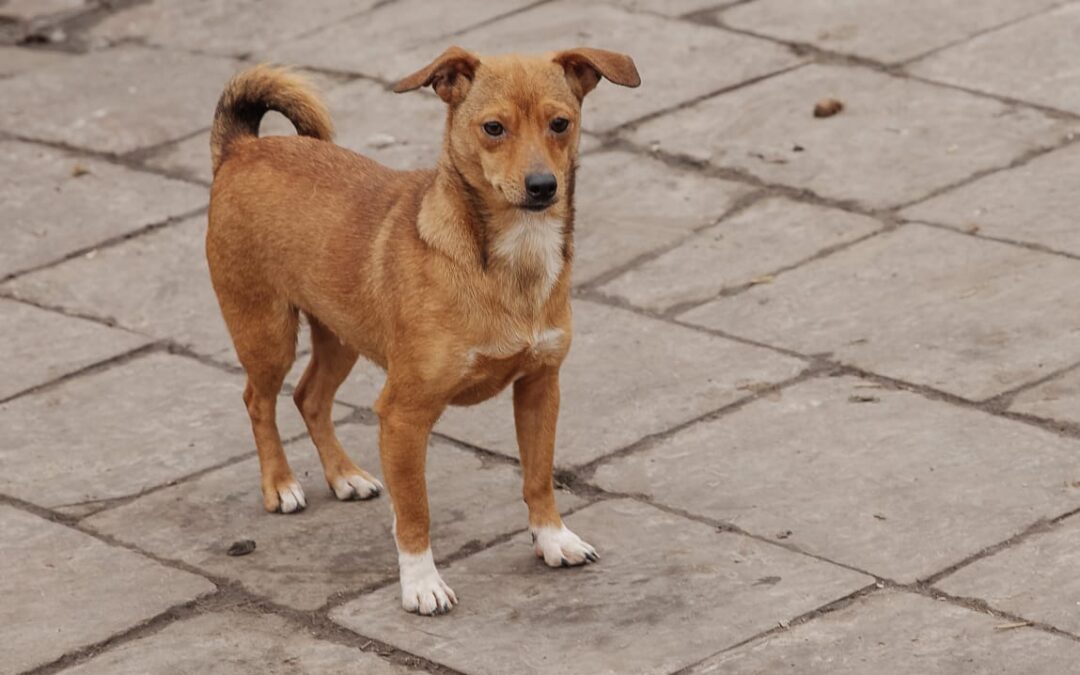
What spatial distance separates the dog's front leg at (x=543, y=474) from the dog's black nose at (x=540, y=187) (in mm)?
731

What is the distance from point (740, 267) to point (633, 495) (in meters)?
1.79

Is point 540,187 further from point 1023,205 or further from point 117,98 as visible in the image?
point 117,98

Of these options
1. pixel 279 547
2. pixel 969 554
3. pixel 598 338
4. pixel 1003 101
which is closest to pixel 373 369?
pixel 598 338

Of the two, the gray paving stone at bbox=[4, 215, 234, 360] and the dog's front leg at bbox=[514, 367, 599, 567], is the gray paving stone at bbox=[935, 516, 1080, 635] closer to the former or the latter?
the dog's front leg at bbox=[514, 367, 599, 567]

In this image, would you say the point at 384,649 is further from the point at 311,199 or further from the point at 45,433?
the point at 45,433

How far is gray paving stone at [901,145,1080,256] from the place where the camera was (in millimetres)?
7645

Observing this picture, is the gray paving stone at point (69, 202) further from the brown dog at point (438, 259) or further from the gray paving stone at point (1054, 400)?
the gray paving stone at point (1054, 400)

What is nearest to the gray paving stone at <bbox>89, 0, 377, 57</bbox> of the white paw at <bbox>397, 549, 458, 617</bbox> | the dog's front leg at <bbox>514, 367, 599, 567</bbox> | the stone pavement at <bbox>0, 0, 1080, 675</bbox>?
the stone pavement at <bbox>0, 0, 1080, 675</bbox>

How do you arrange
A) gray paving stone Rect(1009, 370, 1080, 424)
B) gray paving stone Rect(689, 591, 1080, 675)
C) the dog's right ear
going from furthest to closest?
gray paving stone Rect(1009, 370, 1080, 424) < the dog's right ear < gray paving stone Rect(689, 591, 1080, 675)

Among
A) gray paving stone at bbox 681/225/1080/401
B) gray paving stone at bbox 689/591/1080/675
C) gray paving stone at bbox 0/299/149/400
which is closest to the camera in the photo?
gray paving stone at bbox 689/591/1080/675

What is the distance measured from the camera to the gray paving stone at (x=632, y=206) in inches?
314

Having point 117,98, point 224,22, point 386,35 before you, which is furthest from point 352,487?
point 224,22

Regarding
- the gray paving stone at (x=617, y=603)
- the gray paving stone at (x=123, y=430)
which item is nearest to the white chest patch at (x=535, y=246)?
the gray paving stone at (x=617, y=603)

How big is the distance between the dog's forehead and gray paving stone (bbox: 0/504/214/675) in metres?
1.69
